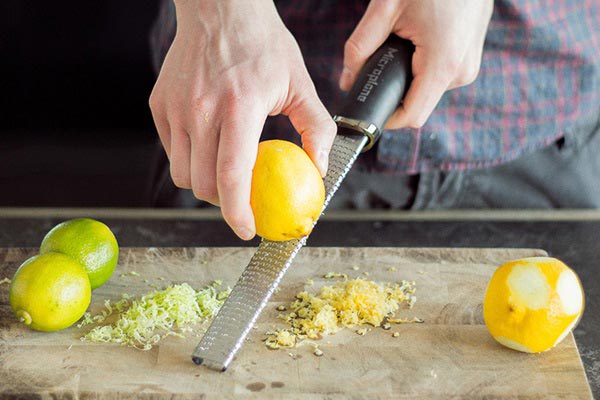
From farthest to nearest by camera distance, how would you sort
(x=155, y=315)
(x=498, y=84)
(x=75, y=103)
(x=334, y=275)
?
(x=75, y=103), (x=498, y=84), (x=334, y=275), (x=155, y=315)

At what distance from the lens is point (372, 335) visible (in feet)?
4.61

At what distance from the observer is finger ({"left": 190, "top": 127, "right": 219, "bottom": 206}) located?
1.28 m

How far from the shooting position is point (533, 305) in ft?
4.29

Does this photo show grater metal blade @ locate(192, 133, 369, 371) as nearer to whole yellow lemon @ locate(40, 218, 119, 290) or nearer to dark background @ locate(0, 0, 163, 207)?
whole yellow lemon @ locate(40, 218, 119, 290)

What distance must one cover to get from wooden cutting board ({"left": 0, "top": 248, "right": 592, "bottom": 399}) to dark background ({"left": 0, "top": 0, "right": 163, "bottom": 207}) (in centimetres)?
141

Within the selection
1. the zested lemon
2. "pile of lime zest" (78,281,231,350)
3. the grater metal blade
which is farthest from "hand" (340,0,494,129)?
the zested lemon

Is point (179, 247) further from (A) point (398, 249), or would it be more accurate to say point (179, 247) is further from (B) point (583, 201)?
(B) point (583, 201)

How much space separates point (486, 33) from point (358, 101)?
515 millimetres

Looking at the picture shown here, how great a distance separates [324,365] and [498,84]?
923 mm

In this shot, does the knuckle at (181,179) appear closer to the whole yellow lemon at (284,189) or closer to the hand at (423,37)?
the whole yellow lemon at (284,189)

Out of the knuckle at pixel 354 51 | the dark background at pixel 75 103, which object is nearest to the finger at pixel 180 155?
the knuckle at pixel 354 51

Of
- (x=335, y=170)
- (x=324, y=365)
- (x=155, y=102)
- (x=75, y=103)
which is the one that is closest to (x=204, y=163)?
(x=155, y=102)

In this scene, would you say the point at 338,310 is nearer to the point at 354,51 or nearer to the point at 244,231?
the point at 244,231

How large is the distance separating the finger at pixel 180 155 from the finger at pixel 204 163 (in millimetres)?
37
